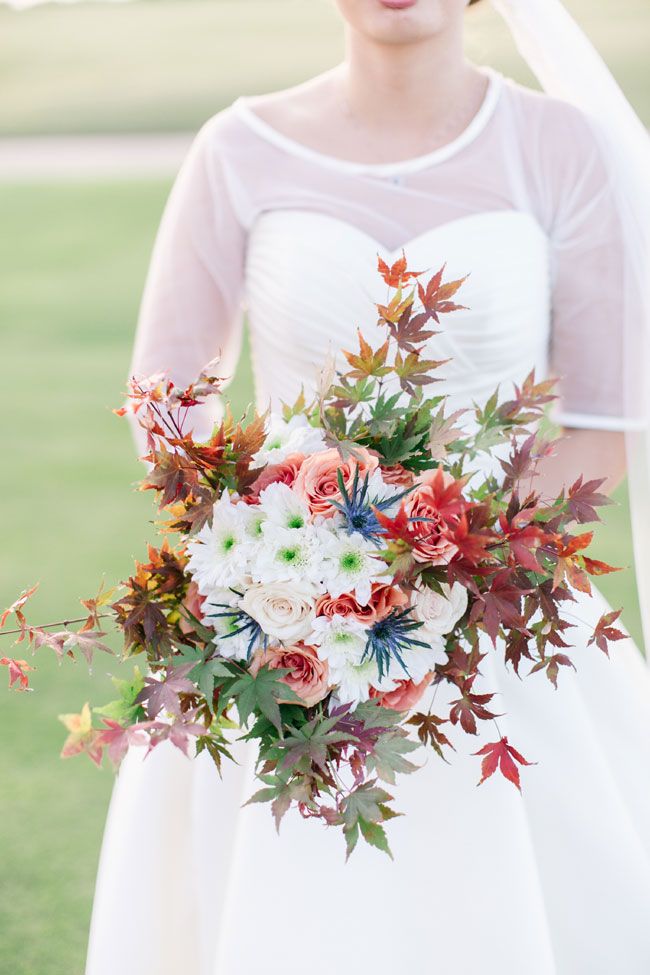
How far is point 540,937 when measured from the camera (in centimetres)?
181

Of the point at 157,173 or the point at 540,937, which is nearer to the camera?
the point at 540,937

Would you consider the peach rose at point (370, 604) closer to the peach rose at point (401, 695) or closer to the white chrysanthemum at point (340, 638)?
the white chrysanthemum at point (340, 638)

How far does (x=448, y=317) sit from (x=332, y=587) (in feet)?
2.77

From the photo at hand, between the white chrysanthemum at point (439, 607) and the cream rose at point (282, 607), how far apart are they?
124 millimetres

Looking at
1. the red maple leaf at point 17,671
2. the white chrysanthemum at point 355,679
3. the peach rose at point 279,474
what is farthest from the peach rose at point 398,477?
the red maple leaf at point 17,671

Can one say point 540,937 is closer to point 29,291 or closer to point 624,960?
point 624,960

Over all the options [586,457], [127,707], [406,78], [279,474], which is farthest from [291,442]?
[406,78]

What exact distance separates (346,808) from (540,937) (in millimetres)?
631

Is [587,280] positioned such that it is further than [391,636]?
Yes

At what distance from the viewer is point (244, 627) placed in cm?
145

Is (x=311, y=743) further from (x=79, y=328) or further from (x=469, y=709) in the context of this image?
(x=79, y=328)

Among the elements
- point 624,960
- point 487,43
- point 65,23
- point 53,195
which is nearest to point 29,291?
point 53,195

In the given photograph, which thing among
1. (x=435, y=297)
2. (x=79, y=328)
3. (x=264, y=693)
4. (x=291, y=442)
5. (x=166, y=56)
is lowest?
(x=264, y=693)

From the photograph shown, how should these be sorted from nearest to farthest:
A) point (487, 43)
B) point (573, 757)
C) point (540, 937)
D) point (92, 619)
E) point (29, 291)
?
point (92, 619), point (540, 937), point (573, 757), point (487, 43), point (29, 291)
